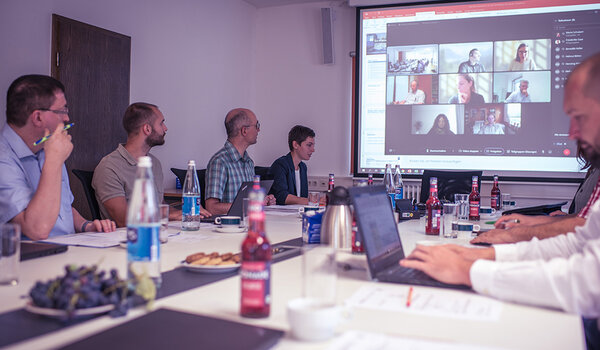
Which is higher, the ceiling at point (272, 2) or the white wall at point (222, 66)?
the ceiling at point (272, 2)

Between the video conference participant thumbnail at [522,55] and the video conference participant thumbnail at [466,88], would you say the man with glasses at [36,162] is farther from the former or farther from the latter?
the video conference participant thumbnail at [522,55]

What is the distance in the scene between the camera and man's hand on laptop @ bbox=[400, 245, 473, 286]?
1199 millimetres

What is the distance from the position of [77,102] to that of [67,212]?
1585mm

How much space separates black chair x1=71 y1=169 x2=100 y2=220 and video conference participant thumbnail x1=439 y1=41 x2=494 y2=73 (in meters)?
3.75

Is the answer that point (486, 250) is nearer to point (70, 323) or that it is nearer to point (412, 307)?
point (412, 307)

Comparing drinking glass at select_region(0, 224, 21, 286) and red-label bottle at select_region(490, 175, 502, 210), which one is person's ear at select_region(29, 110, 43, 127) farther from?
red-label bottle at select_region(490, 175, 502, 210)

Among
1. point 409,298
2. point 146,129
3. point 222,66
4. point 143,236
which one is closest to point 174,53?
point 222,66

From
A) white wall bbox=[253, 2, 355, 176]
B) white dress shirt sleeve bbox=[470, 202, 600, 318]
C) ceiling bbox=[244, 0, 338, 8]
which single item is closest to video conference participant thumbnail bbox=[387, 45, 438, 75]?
white wall bbox=[253, 2, 355, 176]

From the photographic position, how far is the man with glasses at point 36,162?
1.87 m

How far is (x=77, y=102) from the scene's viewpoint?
11.7 feet

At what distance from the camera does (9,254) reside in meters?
1.17

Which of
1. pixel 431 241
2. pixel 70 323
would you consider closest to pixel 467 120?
pixel 431 241

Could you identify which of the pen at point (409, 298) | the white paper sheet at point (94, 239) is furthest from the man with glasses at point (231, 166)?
the pen at point (409, 298)

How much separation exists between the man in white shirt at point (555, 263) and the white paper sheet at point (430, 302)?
0.05m
